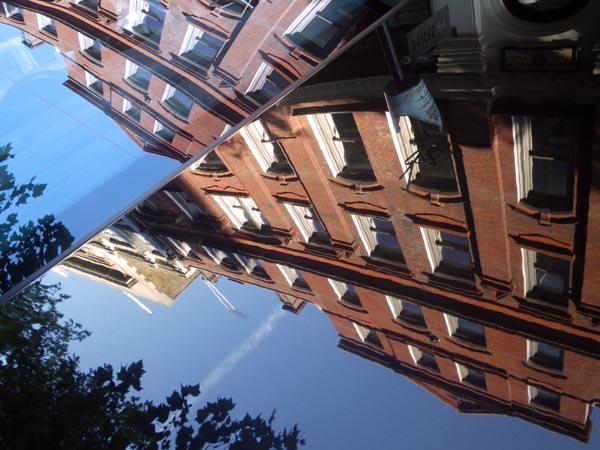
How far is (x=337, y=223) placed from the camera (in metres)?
5.91

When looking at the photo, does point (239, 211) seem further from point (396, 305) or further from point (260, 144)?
point (396, 305)

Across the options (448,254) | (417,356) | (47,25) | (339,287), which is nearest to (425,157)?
(448,254)

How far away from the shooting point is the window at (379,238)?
581cm

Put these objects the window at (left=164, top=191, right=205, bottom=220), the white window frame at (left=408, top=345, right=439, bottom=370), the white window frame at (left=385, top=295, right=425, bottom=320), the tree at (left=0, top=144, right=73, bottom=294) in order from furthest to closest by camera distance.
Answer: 1. the white window frame at (left=385, top=295, right=425, bottom=320)
2. the white window frame at (left=408, top=345, right=439, bottom=370)
3. the window at (left=164, top=191, right=205, bottom=220)
4. the tree at (left=0, top=144, right=73, bottom=294)

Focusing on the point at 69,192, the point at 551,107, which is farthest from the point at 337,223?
the point at 69,192

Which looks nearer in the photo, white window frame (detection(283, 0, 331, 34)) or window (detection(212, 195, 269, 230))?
white window frame (detection(283, 0, 331, 34))

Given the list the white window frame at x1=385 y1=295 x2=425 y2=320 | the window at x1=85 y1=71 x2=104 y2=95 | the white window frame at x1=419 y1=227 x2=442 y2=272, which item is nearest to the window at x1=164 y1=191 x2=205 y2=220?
the window at x1=85 y1=71 x2=104 y2=95

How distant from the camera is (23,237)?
1.30m

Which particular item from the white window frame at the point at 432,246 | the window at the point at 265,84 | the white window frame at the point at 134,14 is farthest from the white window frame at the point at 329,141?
the white window frame at the point at 134,14

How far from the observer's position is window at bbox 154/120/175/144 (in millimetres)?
1520

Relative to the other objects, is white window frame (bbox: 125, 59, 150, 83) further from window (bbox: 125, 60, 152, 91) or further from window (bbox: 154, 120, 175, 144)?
window (bbox: 154, 120, 175, 144)

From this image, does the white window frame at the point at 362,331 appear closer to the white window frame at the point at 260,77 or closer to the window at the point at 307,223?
the window at the point at 307,223

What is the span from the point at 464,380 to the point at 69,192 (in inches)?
150

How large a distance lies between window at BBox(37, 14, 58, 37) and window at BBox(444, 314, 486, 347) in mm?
5244
